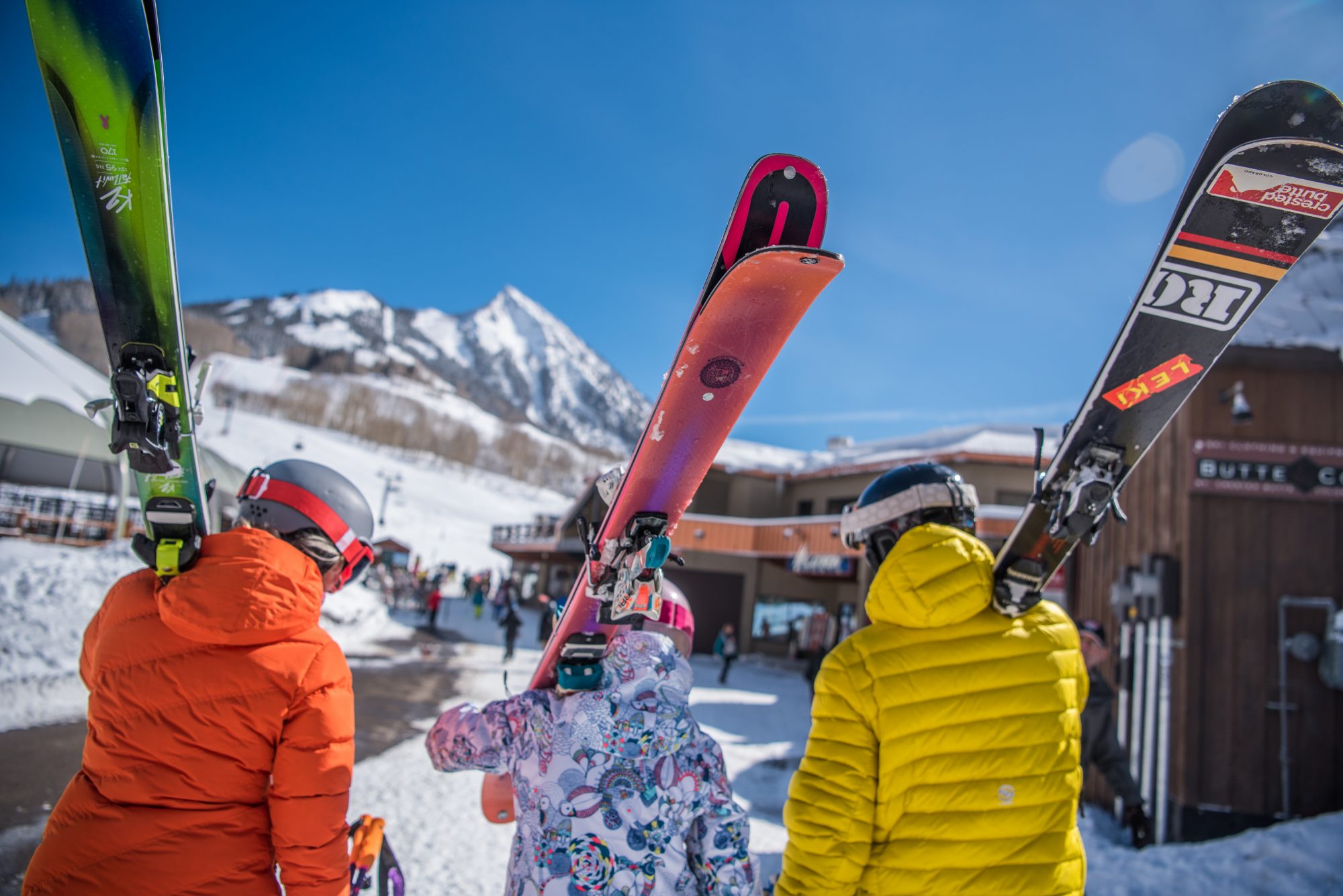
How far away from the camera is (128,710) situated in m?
Answer: 1.71

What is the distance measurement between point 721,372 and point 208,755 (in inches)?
63.8

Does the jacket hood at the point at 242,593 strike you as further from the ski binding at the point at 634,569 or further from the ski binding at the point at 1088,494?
the ski binding at the point at 1088,494

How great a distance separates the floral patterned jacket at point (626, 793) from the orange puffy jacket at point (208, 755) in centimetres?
42

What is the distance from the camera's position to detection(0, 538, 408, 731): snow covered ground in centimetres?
659

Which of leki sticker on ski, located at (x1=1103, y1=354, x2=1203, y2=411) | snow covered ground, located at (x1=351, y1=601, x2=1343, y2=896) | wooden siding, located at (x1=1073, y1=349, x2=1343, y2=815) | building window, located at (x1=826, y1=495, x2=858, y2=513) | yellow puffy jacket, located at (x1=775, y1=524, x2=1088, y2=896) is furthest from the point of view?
building window, located at (x1=826, y1=495, x2=858, y2=513)

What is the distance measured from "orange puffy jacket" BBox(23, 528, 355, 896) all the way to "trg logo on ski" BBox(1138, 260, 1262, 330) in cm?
256

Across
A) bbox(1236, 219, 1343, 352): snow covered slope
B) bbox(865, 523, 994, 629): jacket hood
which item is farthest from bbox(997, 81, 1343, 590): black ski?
bbox(1236, 219, 1343, 352): snow covered slope

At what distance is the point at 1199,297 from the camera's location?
6.86 feet

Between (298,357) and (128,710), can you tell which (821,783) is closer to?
(128,710)

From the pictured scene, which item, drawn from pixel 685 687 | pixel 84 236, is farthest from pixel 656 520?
pixel 84 236

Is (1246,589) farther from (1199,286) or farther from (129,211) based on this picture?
(129,211)

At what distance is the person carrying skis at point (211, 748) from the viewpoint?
5.41ft

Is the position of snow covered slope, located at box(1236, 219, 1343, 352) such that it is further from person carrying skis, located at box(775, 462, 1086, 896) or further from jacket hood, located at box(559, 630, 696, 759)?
jacket hood, located at box(559, 630, 696, 759)

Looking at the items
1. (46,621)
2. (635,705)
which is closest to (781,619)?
(46,621)
